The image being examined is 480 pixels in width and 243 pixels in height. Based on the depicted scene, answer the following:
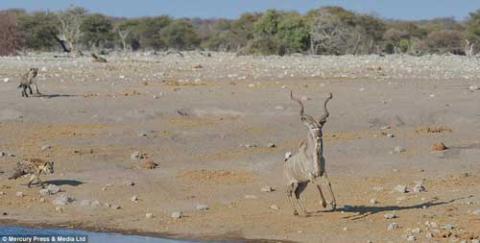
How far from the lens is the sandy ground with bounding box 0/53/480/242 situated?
13.8 metres

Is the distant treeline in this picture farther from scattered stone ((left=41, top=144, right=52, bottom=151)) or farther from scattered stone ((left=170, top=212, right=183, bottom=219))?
scattered stone ((left=170, top=212, right=183, bottom=219))

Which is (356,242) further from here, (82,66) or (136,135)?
(82,66)

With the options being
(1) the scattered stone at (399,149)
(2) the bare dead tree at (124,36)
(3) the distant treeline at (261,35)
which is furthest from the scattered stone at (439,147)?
(2) the bare dead tree at (124,36)

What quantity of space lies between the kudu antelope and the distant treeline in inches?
1336

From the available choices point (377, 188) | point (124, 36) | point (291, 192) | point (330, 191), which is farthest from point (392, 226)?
point (124, 36)

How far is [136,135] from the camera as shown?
20328mm

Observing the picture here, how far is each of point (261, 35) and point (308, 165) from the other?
4006cm

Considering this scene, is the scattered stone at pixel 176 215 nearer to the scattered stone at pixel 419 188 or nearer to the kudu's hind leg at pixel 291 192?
the kudu's hind leg at pixel 291 192

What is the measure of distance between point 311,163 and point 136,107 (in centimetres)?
1007

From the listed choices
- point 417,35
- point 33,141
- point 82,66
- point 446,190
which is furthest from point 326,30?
point 446,190

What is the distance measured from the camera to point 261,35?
5319 centimetres

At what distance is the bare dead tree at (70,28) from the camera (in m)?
53.6

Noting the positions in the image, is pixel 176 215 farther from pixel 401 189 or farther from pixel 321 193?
pixel 401 189

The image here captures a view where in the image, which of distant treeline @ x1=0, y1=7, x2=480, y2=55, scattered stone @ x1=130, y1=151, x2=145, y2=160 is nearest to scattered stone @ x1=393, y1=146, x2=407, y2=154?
scattered stone @ x1=130, y1=151, x2=145, y2=160
